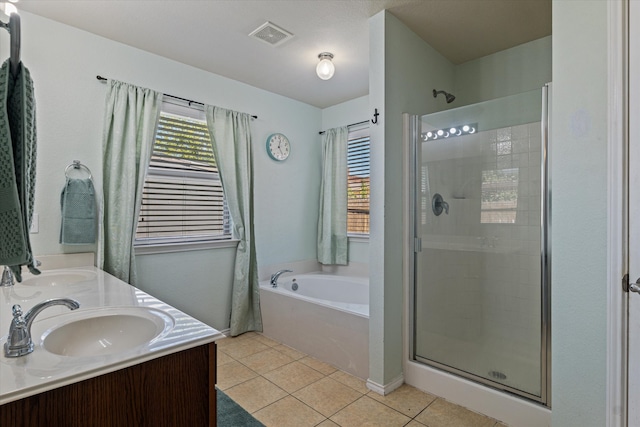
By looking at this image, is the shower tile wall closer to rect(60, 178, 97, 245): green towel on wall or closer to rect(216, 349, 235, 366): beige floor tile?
rect(216, 349, 235, 366): beige floor tile

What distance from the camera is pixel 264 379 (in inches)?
90.0

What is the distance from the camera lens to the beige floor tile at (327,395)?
197cm

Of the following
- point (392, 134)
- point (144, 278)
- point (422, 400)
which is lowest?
point (422, 400)

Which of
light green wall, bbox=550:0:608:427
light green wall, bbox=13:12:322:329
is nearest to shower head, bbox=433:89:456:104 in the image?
light green wall, bbox=550:0:608:427

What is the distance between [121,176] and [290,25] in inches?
63.6

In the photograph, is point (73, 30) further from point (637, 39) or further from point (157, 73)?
point (637, 39)

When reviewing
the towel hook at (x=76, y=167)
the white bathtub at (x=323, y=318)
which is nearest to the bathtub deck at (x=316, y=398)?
the white bathtub at (x=323, y=318)

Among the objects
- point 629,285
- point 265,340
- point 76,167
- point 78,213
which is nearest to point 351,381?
point 265,340

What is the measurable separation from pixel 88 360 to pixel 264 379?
5.22 feet

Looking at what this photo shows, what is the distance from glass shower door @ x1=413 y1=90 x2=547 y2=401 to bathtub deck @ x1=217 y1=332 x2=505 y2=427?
285mm

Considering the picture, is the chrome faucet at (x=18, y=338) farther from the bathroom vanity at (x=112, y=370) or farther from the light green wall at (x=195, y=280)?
the light green wall at (x=195, y=280)

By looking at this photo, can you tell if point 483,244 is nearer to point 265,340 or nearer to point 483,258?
point 483,258

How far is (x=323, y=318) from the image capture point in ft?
8.30

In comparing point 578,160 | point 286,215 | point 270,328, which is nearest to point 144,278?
point 270,328
